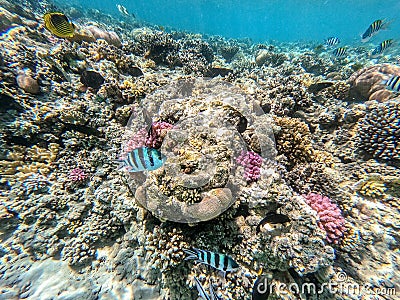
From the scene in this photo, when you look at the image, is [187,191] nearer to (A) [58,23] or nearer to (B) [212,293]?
(B) [212,293]

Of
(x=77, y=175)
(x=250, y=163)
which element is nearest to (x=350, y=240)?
(x=250, y=163)

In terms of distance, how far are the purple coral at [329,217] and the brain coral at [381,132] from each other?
167 centimetres

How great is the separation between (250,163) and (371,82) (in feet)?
17.5

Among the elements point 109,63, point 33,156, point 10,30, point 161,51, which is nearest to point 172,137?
point 33,156

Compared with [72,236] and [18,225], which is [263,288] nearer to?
[72,236]

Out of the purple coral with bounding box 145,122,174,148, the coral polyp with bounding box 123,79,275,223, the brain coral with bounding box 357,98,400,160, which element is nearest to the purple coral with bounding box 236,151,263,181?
the coral polyp with bounding box 123,79,275,223

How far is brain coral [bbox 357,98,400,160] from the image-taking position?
3336 millimetres

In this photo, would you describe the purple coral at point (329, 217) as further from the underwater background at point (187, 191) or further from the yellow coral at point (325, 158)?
the yellow coral at point (325, 158)

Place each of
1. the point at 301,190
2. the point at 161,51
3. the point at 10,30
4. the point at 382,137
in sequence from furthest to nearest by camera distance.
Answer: the point at 161,51 < the point at 10,30 < the point at 382,137 < the point at 301,190

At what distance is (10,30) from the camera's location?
5562 mm

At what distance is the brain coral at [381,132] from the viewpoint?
3.34 meters

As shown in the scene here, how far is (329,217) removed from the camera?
8.73ft

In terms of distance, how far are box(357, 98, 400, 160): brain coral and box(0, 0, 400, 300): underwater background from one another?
24 mm

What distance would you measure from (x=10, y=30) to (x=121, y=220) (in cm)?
728
